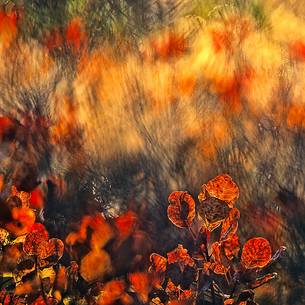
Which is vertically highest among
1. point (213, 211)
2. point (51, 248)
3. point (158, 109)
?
point (158, 109)

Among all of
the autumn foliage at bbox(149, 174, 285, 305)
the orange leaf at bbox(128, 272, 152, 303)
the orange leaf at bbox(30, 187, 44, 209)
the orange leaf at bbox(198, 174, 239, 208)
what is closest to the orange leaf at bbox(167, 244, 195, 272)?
the autumn foliage at bbox(149, 174, 285, 305)

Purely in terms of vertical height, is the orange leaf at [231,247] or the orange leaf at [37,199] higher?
the orange leaf at [37,199]

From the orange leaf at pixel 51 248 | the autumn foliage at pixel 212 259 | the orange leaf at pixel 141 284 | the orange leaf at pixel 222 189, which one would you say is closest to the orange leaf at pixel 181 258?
the autumn foliage at pixel 212 259

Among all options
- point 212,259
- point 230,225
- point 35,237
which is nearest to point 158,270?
point 212,259

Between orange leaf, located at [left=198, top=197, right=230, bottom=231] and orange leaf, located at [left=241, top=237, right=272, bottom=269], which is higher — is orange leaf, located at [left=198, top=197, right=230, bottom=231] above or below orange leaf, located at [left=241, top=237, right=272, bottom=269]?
above

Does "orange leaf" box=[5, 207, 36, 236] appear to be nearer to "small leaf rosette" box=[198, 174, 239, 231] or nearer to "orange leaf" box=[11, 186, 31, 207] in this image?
"orange leaf" box=[11, 186, 31, 207]

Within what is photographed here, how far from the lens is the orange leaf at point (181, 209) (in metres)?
3.52

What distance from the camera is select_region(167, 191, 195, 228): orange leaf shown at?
3.52 metres

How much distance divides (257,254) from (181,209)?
0.33 meters

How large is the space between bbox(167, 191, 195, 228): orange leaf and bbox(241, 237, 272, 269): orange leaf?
0.25m

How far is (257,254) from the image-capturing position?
3.48 m

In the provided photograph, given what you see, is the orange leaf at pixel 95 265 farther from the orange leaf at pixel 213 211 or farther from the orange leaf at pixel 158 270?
the orange leaf at pixel 213 211

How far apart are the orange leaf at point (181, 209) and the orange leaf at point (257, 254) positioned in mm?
245

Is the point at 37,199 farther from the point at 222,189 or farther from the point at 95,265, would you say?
the point at 222,189
